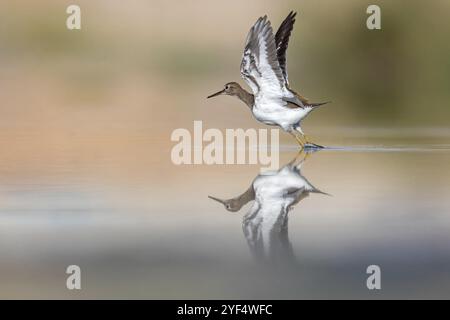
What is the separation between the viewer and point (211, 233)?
637 cm

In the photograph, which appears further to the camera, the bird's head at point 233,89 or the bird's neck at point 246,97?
the bird's head at point 233,89

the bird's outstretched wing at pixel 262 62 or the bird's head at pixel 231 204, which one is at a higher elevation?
the bird's outstretched wing at pixel 262 62

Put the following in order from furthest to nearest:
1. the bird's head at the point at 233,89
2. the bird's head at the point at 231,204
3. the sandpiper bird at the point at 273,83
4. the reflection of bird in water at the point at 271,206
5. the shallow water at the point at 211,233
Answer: the bird's head at the point at 233,89
the sandpiper bird at the point at 273,83
the bird's head at the point at 231,204
the reflection of bird in water at the point at 271,206
the shallow water at the point at 211,233

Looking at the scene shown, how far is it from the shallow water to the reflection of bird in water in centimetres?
2

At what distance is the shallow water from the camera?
17.2 feet

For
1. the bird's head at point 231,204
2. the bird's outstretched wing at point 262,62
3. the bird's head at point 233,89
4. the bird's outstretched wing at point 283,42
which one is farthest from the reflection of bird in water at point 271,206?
the bird's head at point 233,89

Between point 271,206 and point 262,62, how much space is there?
3.57 meters

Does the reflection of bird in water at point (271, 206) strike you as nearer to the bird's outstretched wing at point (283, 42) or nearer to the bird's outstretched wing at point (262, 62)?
the bird's outstretched wing at point (262, 62)

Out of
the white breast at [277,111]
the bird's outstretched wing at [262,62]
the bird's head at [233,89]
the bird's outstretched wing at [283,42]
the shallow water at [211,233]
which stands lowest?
the shallow water at [211,233]

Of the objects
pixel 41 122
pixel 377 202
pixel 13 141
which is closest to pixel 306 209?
pixel 377 202

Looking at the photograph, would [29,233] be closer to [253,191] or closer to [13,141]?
[253,191]

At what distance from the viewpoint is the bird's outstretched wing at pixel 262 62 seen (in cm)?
1000

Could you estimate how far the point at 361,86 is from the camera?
59.5 feet
